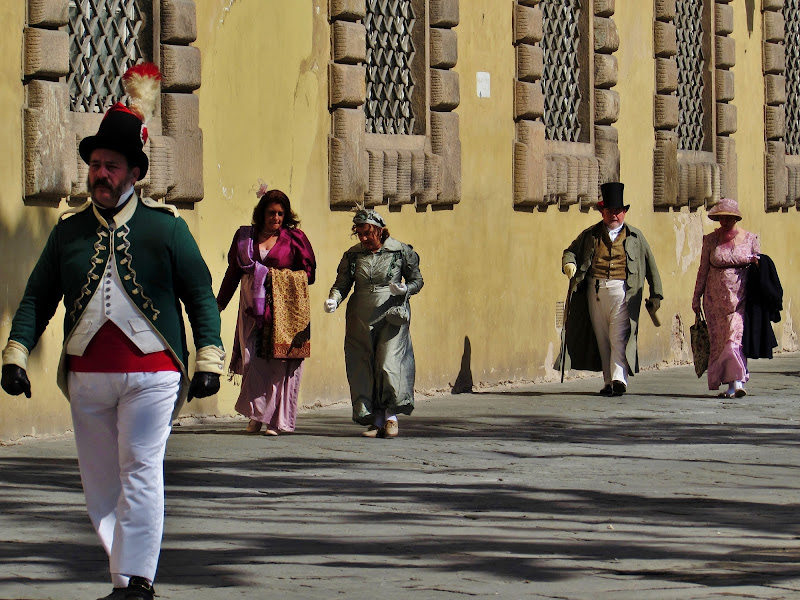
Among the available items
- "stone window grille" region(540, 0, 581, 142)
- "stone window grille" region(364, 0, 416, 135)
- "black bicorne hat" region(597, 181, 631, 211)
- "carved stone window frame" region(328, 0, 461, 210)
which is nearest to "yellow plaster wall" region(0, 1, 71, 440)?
"carved stone window frame" region(328, 0, 461, 210)

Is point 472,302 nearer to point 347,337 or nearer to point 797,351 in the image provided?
point 347,337

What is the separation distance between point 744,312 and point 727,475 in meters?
5.54

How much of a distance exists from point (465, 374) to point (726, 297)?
90.8 inches

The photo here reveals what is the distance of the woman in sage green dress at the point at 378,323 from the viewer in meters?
11.4

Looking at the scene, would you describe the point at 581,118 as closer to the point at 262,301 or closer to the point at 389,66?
the point at 389,66

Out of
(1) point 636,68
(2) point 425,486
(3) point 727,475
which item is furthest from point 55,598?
(1) point 636,68

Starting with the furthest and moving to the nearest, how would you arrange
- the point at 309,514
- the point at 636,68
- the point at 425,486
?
1. the point at 636,68
2. the point at 425,486
3. the point at 309,514

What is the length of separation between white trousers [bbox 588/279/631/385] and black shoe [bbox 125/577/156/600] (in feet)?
30.5

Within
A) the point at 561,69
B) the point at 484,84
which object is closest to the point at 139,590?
the point at 484,84

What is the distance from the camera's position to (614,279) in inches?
588

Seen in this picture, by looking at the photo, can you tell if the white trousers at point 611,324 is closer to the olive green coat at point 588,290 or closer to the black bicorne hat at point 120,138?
the olive green coat at point 588,290

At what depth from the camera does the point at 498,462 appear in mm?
10055

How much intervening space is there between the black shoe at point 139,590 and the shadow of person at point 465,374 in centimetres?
924

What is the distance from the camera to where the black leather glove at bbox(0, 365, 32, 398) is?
589cm
